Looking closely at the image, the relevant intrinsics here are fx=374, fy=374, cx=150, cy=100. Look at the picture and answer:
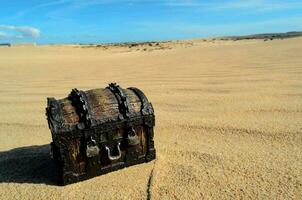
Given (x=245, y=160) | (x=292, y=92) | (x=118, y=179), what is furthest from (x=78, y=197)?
(x=292, y=92)

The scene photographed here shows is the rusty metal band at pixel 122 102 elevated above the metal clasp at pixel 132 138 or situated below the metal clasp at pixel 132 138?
above

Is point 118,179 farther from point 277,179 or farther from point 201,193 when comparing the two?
point 277,179

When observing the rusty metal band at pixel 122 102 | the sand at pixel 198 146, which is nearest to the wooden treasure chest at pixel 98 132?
the rusty metal band at pixel 122 102

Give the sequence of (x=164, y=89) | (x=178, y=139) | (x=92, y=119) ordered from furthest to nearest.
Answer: (x=164, y=89), (x=178, y=139), (x=92, y=119)

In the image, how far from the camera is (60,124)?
2875mm

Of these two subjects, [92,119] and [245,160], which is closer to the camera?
[92,119]

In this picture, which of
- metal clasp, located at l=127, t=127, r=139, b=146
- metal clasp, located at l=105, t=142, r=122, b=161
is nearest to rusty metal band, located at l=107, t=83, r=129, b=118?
metal clasp, located at l=127, t=127, r=139, b=146

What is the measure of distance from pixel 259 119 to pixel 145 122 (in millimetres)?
→ 1821

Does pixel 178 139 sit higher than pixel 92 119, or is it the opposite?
pixel 92 119

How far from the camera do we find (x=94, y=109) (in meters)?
3.07

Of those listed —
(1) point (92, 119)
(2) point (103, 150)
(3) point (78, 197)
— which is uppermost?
(1) point (92, 119)

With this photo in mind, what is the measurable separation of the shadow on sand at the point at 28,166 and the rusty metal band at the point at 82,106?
0.59m

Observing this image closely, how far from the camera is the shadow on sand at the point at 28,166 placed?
10.3ft

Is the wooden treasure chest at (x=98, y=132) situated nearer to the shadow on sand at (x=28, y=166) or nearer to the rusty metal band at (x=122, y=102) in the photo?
the rusty metal band at (x=122, y=102)
